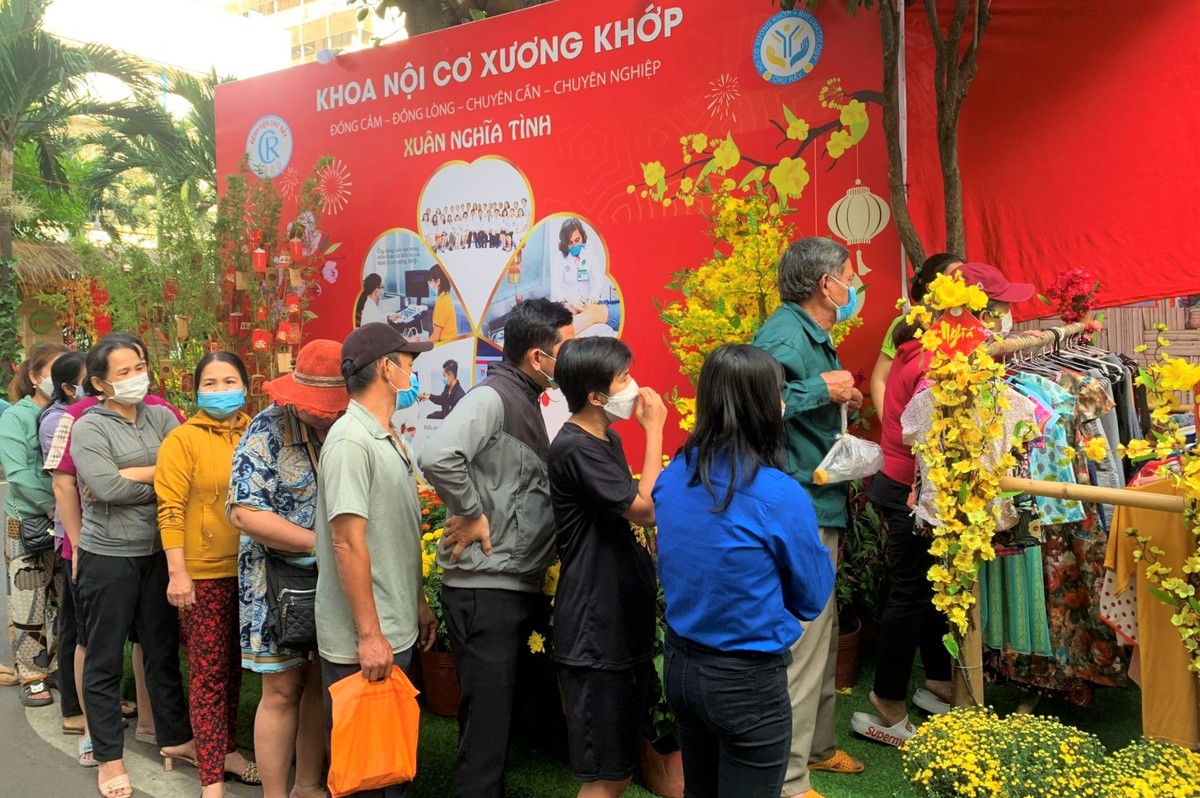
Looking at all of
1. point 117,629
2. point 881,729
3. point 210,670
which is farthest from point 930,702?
point 117,629

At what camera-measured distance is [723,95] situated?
5250mm

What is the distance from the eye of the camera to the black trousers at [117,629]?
3.77 m

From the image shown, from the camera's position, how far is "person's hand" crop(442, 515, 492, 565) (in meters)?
2.91

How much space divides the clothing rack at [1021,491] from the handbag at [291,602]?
1934mm

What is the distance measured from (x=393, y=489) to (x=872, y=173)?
3.04m

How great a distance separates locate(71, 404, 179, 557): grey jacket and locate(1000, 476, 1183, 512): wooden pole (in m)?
3.18

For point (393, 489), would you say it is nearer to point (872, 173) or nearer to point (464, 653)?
point (464, 653)

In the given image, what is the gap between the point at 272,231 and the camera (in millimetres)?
7379


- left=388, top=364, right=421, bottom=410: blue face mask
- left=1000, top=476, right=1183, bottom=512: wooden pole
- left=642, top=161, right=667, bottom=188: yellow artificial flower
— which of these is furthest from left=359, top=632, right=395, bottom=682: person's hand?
left=642, top=161, right=667, bottom=188: yellow artificial flower

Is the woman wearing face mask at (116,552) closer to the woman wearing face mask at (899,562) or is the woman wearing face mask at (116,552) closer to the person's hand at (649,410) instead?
the person's hand at (649,410)

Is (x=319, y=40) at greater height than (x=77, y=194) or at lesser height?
greater

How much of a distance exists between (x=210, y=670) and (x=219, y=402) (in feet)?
3.31

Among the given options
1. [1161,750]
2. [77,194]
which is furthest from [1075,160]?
[77,194]

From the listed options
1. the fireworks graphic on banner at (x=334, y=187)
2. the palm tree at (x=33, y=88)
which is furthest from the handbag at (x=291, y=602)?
the palm tree at (x=33, y=88)
